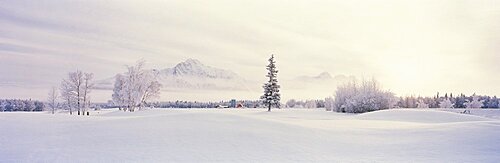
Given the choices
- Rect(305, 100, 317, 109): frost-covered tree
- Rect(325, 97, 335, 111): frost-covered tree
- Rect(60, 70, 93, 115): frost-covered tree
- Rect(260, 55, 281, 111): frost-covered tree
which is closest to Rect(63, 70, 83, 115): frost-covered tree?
Rect(60, 70, 93, 115): frost-covered tree

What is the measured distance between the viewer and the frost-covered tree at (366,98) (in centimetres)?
5934

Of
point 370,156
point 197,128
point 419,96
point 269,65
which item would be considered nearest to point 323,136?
point 370,156

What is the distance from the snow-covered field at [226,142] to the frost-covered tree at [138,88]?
42.1m

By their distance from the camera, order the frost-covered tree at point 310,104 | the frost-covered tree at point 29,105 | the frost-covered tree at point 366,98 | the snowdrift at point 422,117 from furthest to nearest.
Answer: the frost-covered tree at point 310,104, the frost-covered tree at point 29,105, the frost-covered tree at point 366,98, the snowdrift at point 422,117

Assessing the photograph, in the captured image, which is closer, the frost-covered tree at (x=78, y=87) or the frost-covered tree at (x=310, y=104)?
the frost-covered tree at (x=78, y=87)

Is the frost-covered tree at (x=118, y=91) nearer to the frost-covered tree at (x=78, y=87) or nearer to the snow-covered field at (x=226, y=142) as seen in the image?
the frost-covered tree at (x=78, y=87)

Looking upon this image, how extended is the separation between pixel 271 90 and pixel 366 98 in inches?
599

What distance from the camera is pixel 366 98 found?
59.4 metres

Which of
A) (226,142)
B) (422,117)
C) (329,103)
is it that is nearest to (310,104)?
(329,103)

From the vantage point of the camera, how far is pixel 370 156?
46.1 feet

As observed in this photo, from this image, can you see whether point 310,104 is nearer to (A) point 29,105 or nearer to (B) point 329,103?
(B) point 329,103

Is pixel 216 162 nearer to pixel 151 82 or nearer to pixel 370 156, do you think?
pixel 370 156

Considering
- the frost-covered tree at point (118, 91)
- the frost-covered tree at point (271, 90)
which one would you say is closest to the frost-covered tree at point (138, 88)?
the frost-covered tree at point (118, 91)

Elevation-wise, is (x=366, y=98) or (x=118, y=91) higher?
(x=118, y=91)
